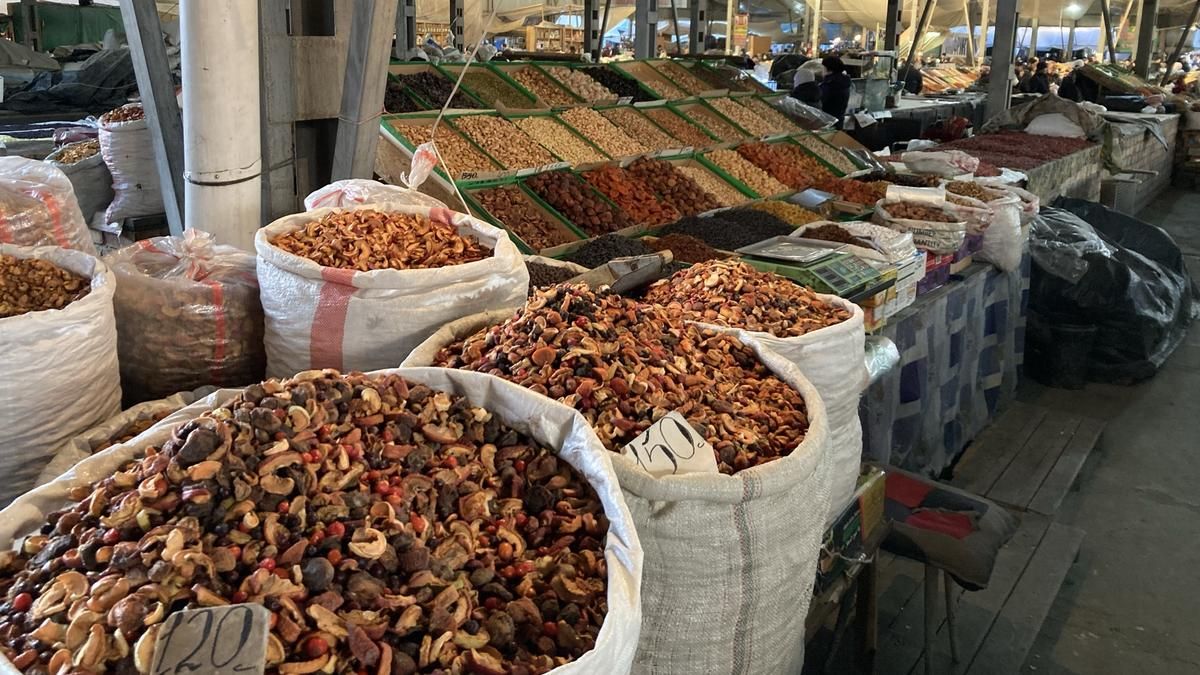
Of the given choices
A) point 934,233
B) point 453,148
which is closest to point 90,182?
point 453,148

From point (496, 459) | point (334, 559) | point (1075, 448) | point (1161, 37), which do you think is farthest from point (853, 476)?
point (1161, 37)

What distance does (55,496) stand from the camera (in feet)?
3.38

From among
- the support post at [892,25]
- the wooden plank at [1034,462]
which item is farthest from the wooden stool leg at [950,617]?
the support post at [892,25]

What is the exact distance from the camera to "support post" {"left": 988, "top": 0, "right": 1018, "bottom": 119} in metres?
7.72

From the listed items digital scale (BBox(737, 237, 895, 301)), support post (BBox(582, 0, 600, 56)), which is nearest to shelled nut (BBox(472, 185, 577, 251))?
digital scale (BBox(737, 237, 895, 301))

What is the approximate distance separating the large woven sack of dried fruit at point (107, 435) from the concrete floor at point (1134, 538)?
227 centimetres

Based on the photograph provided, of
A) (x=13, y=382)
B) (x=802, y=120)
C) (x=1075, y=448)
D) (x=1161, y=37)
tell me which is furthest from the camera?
(x=1161, y=37)

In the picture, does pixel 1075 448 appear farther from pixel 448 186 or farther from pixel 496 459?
pixel 496 459

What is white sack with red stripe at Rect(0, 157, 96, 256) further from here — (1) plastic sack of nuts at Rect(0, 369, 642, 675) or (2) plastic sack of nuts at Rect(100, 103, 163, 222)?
(2) plastic sack of nuts at Rect(100, 103, 163, 222)

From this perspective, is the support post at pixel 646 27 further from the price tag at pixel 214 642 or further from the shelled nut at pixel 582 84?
the price tag at pixel 214 642

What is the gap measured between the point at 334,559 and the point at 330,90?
68.5 inches

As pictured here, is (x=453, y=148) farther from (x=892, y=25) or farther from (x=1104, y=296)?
(x=892, y=25)

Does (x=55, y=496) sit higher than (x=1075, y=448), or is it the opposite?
(x=55, y=496)

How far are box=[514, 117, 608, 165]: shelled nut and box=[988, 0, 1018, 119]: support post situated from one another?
550 cm
